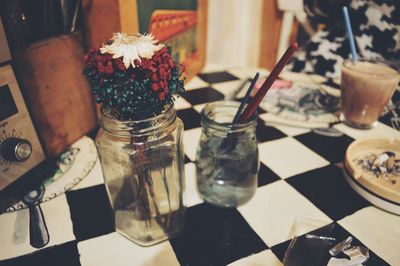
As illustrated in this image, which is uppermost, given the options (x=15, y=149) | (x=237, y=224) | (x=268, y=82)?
(x=268, y=82)

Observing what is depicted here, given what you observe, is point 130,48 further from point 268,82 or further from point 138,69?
point 268,82

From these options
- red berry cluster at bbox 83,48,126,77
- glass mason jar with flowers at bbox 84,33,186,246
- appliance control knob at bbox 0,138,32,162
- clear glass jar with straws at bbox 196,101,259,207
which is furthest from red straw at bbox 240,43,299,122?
appliance control knob at bbox 0,138,32,162

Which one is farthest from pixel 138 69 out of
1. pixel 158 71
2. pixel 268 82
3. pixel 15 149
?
pixel 15 149

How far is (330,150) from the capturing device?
0.81 m

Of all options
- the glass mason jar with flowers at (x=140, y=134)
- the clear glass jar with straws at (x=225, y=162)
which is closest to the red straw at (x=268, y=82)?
the clear glass jar with straws at (x=225, y=162)

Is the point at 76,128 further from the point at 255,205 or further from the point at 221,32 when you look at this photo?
the point at 221,32

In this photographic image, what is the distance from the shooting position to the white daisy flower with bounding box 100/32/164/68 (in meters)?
0.41

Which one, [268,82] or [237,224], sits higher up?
[268,82]

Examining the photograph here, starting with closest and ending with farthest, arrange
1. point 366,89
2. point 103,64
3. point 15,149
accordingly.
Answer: point 103,64 → point 15,149 → point 366,89

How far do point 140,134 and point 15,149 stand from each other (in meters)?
0.29

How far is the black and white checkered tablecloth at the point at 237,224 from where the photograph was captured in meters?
0.51

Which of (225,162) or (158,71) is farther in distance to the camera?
(225,162)

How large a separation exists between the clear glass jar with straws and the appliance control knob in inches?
14.1

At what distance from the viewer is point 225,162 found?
60 cm
